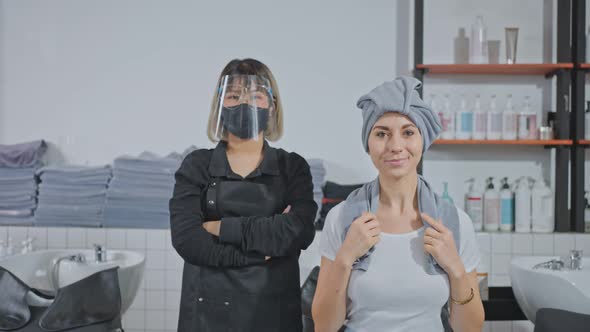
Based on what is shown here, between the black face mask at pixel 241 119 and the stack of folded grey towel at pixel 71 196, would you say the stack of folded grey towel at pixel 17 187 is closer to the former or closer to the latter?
the stack of folded grey towel at pixel 71 196

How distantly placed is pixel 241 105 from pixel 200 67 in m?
1.95

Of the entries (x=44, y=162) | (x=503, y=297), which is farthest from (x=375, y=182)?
(x=44, y=162)

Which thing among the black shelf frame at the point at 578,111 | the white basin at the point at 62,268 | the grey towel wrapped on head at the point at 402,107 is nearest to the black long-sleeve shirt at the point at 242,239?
the grey towel wrapped on head at the point at 402,107

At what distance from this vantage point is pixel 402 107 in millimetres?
1358

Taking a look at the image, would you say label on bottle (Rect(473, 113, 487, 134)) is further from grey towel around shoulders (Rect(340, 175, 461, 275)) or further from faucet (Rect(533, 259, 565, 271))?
grey towel around shoulders (Rect(340, 175, 461, 275))

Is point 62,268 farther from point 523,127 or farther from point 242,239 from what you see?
point 523,127

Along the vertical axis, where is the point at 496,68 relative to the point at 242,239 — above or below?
above

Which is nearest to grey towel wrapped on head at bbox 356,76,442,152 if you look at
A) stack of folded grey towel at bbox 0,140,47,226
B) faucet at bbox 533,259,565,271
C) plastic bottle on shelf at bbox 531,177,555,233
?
faucet at bbox 533,259,565,271

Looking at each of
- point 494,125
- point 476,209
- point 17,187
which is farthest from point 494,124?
point 17,187

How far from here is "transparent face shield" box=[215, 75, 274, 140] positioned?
5.71 feet

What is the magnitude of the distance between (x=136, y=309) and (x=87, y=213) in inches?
24.4

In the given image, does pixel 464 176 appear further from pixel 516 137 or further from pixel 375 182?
pixel 375 182

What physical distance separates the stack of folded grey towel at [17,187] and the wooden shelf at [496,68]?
2350 mm

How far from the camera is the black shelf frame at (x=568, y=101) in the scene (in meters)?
3.34
